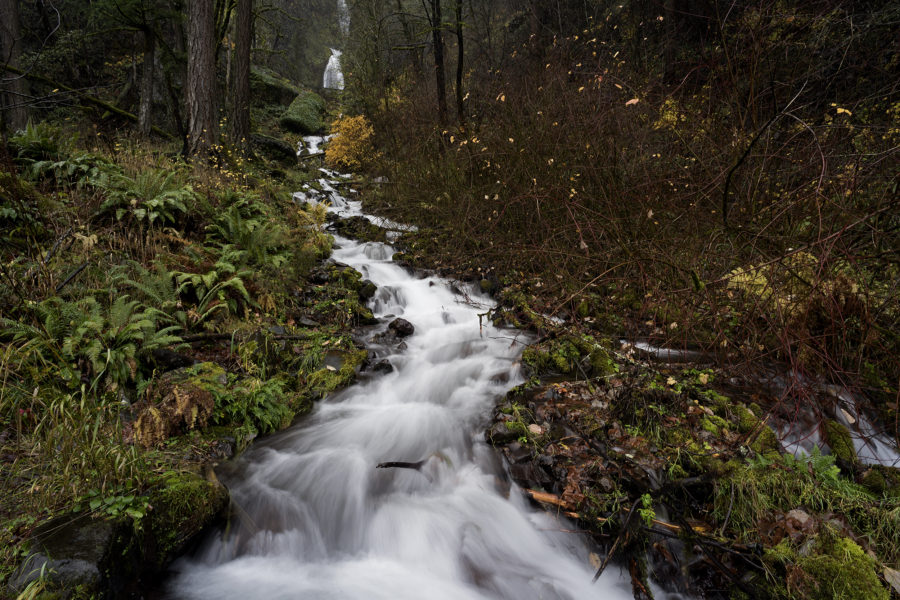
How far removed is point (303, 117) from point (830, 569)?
2101cm

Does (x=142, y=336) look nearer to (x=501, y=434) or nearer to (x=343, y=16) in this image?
(x=501, y=434)

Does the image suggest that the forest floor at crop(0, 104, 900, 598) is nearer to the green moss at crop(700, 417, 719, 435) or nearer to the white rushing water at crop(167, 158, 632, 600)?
the green moss at crop(700, 417, 719, 435)

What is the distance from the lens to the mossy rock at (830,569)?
6.96 ft

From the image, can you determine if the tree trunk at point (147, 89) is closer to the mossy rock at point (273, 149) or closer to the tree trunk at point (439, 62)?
the mossy rock at point (273, 149)

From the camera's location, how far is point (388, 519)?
334 cm

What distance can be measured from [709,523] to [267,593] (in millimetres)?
3099

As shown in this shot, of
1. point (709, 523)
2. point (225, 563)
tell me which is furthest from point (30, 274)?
point (709, 523)

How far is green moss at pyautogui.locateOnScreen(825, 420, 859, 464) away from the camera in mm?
3072

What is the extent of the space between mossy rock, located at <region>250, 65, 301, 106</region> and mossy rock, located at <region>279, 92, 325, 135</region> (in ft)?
1.94

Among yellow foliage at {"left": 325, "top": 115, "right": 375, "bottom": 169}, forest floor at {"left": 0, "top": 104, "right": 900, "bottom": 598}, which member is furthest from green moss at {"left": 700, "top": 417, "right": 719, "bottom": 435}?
yellow foliage at {"left": 325, "top": 115, "right": 375, "bottom": 169}

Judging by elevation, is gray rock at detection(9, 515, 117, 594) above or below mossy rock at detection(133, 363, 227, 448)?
below

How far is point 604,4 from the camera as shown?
13383mm

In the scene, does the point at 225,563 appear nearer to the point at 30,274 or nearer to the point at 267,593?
the point at 267,593

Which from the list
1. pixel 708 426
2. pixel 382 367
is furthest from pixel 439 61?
pixel 708 426
